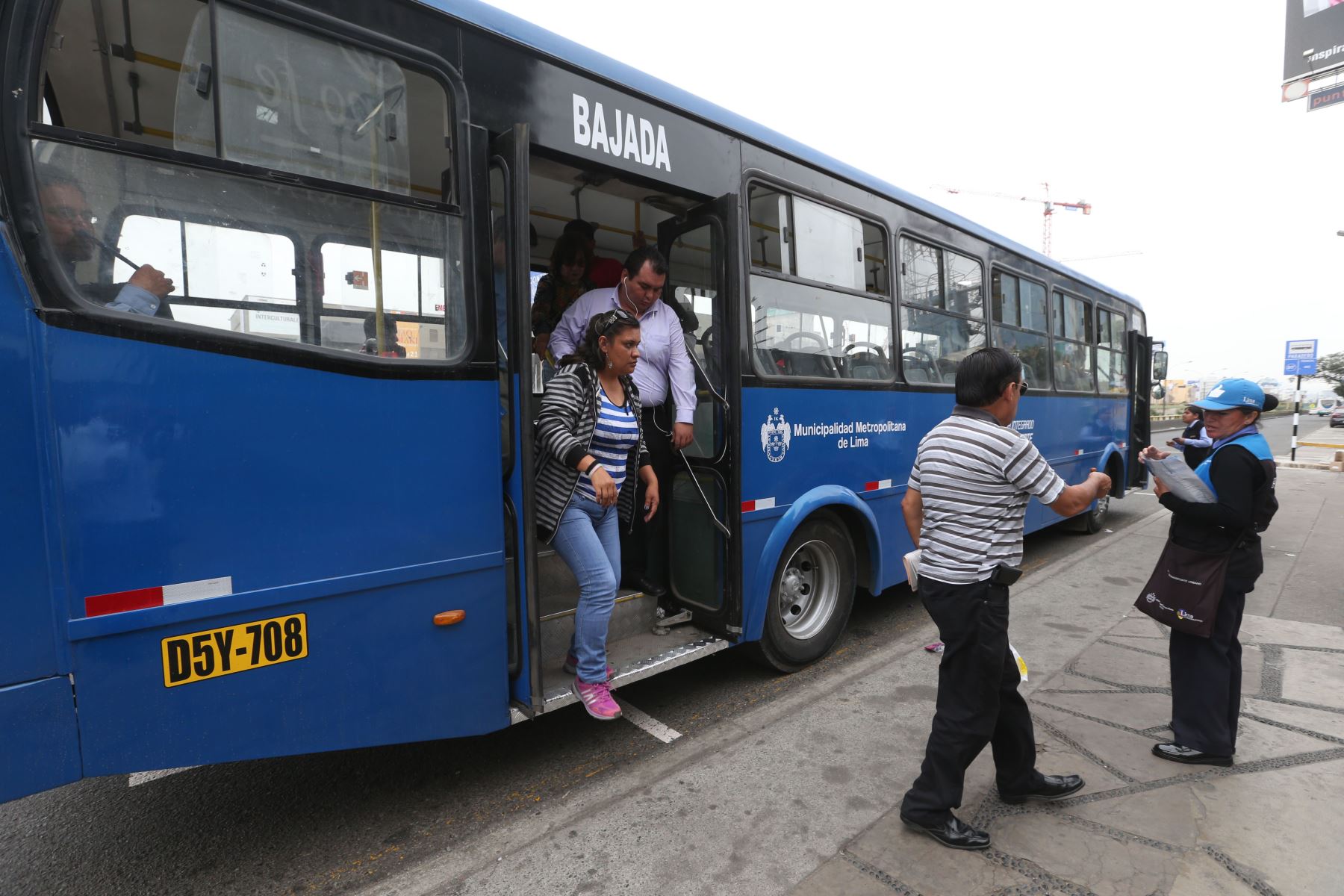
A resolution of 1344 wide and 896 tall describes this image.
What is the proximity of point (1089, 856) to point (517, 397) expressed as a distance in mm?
2635

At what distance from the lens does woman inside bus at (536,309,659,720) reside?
2920mm

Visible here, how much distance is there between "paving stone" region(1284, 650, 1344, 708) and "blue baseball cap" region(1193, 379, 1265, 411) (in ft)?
6.55

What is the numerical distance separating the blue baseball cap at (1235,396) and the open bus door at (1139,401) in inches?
305

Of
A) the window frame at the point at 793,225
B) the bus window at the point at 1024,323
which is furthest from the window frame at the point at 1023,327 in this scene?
the window frame at the point at 793,225

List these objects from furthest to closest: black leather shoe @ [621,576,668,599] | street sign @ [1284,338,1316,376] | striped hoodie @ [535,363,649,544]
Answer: street sign @ [1284,338,1316,376]
black leather shoe @ [621,576,668,599]
striped hoodie @ [535,363,649,544]

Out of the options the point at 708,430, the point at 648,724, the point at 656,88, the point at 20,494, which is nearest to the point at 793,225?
the point at 656,88

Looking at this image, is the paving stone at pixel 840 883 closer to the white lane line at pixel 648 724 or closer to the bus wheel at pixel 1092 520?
the white lane line at pixel 648 724

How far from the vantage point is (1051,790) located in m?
2.76

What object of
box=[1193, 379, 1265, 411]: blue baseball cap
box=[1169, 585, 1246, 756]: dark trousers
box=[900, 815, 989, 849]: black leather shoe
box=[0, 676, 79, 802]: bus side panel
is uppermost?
box=[1193, 379, 1265, 411]: blue baseball cap

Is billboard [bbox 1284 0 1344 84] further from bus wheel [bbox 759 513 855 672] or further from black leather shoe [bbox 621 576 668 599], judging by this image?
black leather shoe [bbox 621 576 668 599]

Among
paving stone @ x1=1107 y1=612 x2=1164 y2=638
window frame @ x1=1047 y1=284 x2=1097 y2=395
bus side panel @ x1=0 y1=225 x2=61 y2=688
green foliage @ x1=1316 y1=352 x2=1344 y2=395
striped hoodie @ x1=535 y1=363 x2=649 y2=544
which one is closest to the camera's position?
bus side panel @ x1=0 y1=225 x2=61 y2=688

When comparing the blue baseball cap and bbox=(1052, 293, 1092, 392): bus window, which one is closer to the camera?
the blue baseball cap

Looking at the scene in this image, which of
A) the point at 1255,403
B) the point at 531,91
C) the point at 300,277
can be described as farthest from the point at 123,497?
the point at 1255,403

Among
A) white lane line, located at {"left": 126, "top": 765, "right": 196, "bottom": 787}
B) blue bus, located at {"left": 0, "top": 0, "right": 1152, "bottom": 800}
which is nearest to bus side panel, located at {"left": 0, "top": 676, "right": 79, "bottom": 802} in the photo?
blue bus, located at {"left": 0, "top": 0, "right": 1152, "bottom": 800}
